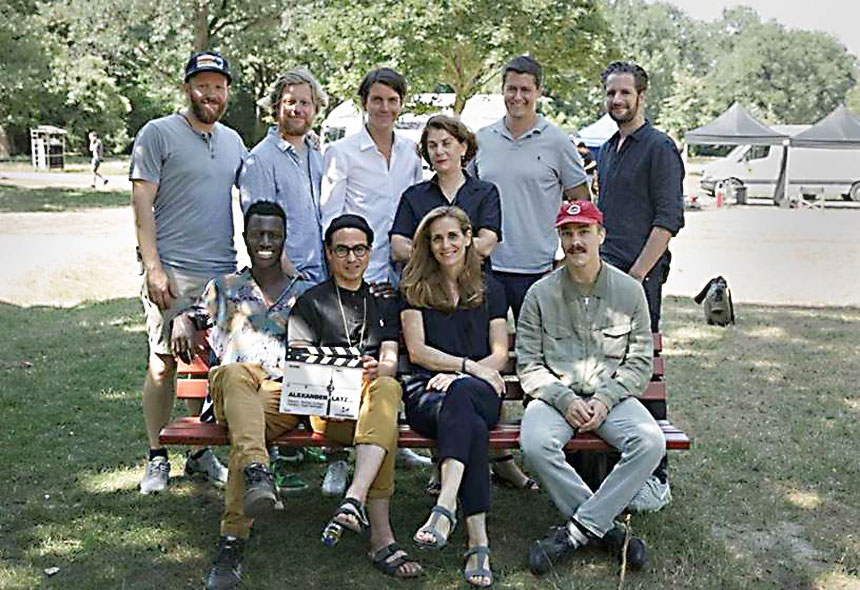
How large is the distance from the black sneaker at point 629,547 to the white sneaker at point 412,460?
159 centimetres

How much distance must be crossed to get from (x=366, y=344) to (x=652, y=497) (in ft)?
5.29

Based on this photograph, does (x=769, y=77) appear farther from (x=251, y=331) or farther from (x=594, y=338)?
(x=251, y=331)

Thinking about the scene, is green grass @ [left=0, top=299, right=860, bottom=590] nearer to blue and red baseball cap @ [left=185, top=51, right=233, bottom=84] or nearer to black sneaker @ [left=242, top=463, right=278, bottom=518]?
black sneaker @ [left=242, top=463, right=278, bottom=518]

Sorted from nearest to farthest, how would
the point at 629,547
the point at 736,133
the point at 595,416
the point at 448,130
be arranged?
the point at 629,547 → the point at 595,416 → the point at 448,130 → the point at 736,133

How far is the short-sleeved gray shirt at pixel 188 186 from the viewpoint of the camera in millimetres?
4832

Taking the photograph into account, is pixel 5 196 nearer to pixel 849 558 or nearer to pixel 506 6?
pixel 506 6

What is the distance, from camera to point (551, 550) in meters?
4.28

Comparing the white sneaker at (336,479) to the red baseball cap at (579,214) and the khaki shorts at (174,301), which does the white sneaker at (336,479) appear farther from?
the red baseball cap at (579,214)

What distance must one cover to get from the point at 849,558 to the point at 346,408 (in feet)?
7.78

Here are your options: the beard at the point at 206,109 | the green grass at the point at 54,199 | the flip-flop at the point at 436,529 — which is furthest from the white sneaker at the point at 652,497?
the green grass at the point at 54,199

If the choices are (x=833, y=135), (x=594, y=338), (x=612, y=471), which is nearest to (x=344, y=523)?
(x=612, y=471)

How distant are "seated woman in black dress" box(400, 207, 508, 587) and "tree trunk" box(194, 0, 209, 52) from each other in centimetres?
2262

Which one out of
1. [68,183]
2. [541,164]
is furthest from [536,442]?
[68,183]

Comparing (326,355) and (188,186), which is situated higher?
(188,186)
